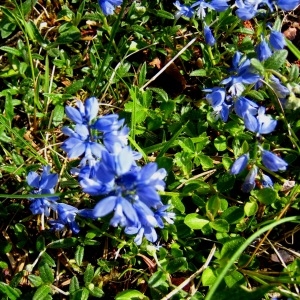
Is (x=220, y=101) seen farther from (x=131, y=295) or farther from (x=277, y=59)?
(x=131, y=295)

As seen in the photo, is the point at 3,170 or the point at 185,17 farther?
the point at 185,17

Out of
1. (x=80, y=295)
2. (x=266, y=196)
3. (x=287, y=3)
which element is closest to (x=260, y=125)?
(x=266, y=196)

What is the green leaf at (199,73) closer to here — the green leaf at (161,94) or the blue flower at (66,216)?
the green leaf at (161,94)

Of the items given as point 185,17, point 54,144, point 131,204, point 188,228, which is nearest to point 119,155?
point 131,204

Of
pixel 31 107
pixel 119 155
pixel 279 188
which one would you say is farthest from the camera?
pixel 31 107

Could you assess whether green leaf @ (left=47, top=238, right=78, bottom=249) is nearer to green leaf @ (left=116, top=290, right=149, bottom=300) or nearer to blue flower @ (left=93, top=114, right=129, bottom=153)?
green leaf @ (left=116, top=290, right=149, bottom=300)

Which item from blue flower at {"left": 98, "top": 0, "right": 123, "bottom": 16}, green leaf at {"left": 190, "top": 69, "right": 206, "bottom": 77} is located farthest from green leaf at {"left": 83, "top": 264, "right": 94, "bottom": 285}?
blue flower at {"left": 98, "top": 0, "right": 123, "bottom": 16}

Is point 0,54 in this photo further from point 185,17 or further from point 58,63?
point 185,17
